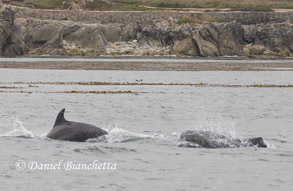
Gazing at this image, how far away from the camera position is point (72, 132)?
20.1 metres

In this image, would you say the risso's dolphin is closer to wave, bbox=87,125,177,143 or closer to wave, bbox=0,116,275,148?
wave, bbox=0,116,275,148

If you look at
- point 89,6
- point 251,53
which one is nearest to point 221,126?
point 251,53

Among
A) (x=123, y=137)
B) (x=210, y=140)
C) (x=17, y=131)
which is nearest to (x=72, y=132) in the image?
(x=123, y=137)

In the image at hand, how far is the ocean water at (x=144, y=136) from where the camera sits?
1557 cm

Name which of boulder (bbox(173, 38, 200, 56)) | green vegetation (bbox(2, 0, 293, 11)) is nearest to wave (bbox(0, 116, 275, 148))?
boulder (bbox(173, 38, 200, 56))

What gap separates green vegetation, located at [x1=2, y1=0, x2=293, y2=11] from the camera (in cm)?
12712

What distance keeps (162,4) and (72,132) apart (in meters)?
122

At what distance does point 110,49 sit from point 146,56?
7107mm

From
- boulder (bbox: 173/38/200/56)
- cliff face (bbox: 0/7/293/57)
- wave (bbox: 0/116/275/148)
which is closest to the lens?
wave (bbox: 0/116/275/148)

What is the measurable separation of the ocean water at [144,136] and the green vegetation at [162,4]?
3335 inches

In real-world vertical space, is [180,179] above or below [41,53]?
above

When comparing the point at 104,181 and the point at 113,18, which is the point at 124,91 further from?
the point at 113,18

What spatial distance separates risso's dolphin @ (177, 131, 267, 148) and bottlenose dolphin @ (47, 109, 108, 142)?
264 centimetres

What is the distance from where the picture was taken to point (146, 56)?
9169 centimetres
